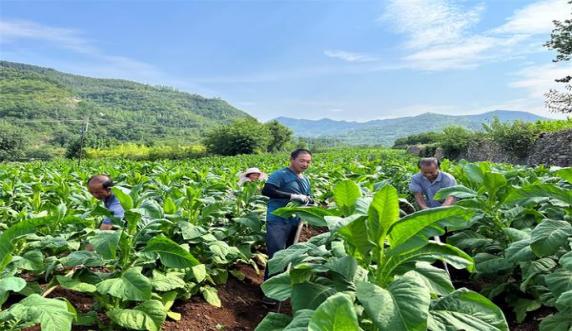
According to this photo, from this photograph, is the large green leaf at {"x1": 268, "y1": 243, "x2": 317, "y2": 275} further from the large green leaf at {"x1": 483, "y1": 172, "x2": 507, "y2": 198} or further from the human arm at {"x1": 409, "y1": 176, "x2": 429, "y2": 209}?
the human arm at {"x1": 409, "y1": 176, "x2": 429, "y2": 209}

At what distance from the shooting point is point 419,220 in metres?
2.06

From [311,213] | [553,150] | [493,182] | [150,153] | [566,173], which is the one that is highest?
[553,150]

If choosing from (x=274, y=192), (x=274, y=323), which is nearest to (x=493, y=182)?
(x=274, y=192)

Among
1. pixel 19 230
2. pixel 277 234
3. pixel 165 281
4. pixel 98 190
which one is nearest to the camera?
pixel 19 230

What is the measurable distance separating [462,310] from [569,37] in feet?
103

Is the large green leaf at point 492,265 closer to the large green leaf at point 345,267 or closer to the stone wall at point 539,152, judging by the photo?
the large green leaf at point 345,267

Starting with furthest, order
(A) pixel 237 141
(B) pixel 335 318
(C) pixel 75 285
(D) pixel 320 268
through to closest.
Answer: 1. (A) pixel 237 141
2. (C) pixel 75 285
3. (D) pixel 320 268
4. (B) pixel 335 318

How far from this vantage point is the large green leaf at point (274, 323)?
87.3 inches

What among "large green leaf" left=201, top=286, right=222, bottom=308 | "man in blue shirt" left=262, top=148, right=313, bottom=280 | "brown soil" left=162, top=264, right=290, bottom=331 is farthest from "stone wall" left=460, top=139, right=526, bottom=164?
"large green leaf" left=201, top=286, right=222, bottom=308

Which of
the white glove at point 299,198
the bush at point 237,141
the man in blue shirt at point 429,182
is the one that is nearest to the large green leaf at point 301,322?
the white glove at point 299,198

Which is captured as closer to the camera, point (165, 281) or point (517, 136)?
point (165, 281)

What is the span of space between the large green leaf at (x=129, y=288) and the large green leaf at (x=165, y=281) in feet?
1.41

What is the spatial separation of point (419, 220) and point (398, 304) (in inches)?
16.3

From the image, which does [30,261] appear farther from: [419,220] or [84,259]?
[419,220]
